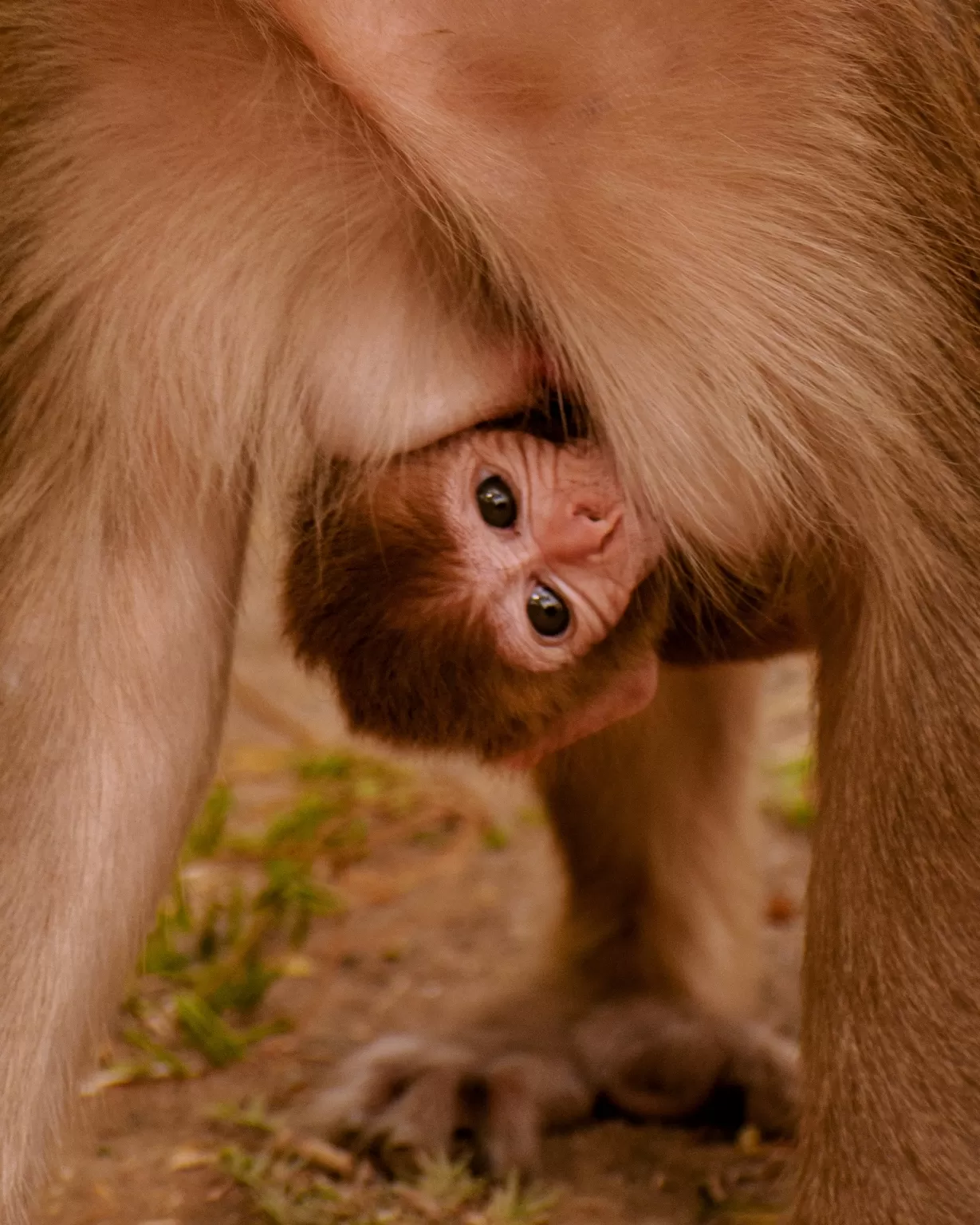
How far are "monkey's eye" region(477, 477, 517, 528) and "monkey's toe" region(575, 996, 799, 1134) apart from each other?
3.13 ft

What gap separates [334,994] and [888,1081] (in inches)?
56.2

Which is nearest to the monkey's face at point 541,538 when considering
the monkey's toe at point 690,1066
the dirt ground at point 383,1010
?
the dirt ground at point 383,1010

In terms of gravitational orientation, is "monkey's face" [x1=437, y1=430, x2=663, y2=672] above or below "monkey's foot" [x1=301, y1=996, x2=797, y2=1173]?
above

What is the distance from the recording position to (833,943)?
184 cm

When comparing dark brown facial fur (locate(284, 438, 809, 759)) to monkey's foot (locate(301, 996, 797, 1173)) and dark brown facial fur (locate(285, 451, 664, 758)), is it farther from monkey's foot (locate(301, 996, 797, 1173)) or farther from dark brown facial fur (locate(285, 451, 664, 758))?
monkey's foot (locate(301, 996, 797, 1173))

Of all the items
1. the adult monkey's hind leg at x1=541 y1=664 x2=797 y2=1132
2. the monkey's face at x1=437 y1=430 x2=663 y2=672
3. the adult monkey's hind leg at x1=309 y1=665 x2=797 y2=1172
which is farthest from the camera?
the adult monkey's hind leg at x1=541 y1=664 x2=797 y2=1132

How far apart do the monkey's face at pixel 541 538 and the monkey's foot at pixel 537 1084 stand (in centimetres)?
77

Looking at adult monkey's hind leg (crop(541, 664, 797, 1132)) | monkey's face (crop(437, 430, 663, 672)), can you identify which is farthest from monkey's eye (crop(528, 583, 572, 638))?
adult monkey's hind leg (crop(541, 664, 797, 1132))

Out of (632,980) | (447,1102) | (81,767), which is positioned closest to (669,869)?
(632,980)

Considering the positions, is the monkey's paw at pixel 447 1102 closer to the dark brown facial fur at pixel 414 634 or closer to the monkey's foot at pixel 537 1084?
the monkey's foot at pixel 537 1084

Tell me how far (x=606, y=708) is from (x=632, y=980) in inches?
32.6

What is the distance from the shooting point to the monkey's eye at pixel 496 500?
6.41ft

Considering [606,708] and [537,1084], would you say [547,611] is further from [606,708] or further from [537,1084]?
[537,1084]

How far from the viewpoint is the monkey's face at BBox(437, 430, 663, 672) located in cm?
195
